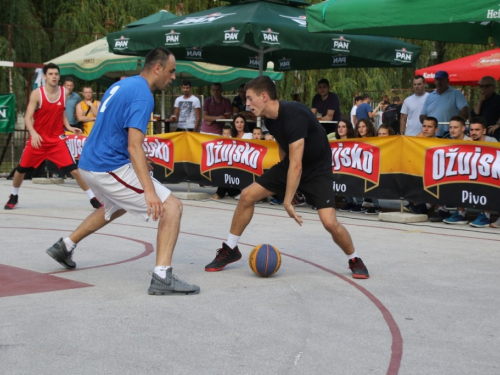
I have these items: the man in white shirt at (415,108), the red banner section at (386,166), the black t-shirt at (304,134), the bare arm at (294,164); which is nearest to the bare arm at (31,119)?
the red banner section at (386,166)

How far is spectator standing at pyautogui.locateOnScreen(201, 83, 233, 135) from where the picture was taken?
16.5 meters

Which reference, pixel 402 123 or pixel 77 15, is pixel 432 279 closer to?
pixel 402 123

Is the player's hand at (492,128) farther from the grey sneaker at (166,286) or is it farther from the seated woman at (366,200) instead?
the grey sneaker at (166,286)

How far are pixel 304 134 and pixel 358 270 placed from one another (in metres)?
1.35

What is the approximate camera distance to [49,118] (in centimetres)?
1177

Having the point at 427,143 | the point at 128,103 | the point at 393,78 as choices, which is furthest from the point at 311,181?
the point at 393,78

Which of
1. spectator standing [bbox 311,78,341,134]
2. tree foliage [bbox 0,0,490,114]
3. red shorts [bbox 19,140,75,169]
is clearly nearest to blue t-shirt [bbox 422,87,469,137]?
spectator standing [bbox 311,78,341,134]

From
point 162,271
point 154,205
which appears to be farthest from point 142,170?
point 162,271

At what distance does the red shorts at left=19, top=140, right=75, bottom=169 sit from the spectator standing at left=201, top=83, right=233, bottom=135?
16.5 ft

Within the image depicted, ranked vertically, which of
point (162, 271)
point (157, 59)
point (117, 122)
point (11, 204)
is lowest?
point (11, 204)

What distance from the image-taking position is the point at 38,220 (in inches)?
A: 432

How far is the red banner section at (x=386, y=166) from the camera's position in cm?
1071

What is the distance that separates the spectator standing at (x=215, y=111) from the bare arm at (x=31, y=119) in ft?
17.5

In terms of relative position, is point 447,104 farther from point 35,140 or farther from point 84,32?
point 84,32
